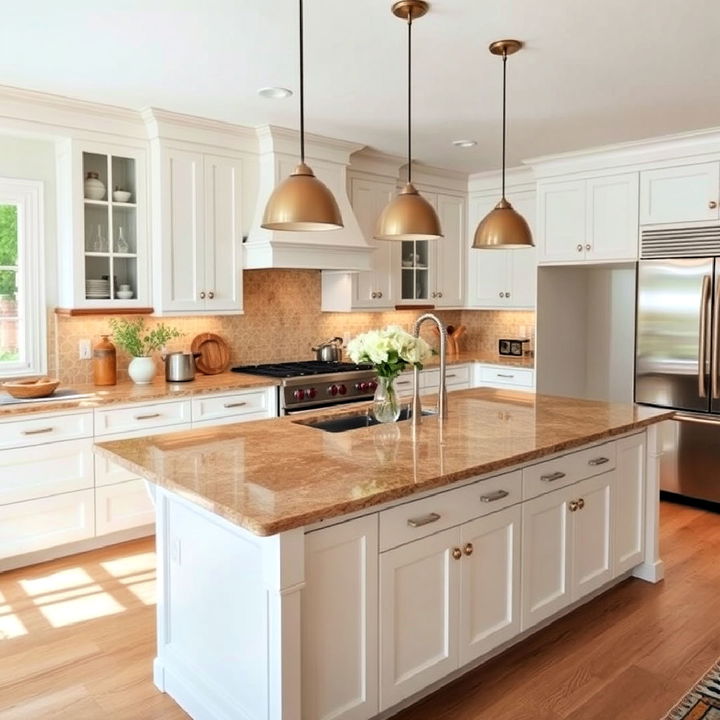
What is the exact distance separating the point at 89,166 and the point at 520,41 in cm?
258

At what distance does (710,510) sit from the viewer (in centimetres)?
476

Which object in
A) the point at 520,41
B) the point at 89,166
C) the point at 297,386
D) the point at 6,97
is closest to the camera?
the point at 520,41

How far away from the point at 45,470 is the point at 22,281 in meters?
1.22

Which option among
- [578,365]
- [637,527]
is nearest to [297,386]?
[637,527]

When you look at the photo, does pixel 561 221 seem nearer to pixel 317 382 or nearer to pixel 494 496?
pixel 317 382

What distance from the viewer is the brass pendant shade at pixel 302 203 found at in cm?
234

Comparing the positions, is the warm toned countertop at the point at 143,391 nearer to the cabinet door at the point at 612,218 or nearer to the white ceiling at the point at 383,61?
the white ceiling at the point at 383,61

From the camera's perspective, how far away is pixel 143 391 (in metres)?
4.05

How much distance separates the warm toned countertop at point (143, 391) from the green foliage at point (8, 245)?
0.69 metres

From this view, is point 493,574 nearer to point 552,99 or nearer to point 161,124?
point 552,99

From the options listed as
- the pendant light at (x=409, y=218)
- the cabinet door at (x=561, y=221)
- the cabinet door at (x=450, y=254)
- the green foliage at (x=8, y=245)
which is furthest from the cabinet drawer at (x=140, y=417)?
the cabinet door at (x=561, y=221)

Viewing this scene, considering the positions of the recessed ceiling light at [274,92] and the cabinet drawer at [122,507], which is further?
the cabinet drawer at [122,507]

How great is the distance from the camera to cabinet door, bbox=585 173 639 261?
4949 millimetres

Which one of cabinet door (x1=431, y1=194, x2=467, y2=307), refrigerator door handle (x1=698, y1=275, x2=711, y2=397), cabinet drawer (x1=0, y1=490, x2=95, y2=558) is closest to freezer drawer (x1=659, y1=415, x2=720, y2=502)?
refrigerator door handle (x1=698, y1=275, x2=711, y2=397)
